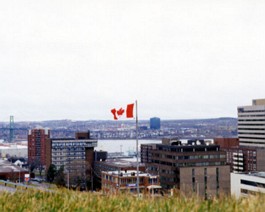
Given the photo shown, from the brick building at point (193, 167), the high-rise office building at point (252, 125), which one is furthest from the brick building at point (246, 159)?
the brick building at point (193, 167)

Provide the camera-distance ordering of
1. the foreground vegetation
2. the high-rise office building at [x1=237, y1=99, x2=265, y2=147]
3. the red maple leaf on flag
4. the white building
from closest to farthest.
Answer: the foreground vegetation, the red maple leaf on flag, the white building, the high-rise office building at [x1=237, y1=99, x2=265, y2=147]

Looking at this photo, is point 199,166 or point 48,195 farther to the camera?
point 199,166

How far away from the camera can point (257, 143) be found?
158625mm

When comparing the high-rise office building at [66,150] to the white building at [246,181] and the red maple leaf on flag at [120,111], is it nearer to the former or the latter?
the white building at [246,181]

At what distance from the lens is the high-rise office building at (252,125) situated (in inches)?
6230

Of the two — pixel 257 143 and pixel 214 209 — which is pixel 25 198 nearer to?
pixel 214 209

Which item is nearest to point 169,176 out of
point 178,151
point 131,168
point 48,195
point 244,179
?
point 178,151

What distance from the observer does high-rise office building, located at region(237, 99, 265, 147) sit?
15825 cm

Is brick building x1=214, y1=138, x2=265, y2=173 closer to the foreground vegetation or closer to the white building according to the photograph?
the white building

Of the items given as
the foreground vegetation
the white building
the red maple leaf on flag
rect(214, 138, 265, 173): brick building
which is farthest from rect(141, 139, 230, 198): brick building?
the foreground vegetation

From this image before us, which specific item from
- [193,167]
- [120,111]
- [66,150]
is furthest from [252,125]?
[120,111]

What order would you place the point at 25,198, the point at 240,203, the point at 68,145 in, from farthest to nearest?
the point at 68,145
the point at 25,198
the point at 240,203

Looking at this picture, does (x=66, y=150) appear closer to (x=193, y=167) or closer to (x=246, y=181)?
(x=193, y=167)

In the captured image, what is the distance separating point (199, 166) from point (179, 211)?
87.6 m
